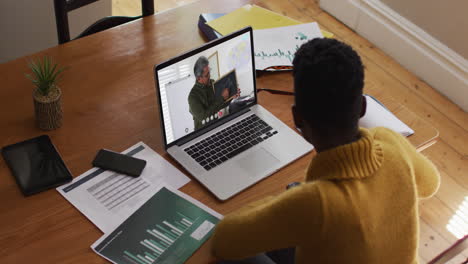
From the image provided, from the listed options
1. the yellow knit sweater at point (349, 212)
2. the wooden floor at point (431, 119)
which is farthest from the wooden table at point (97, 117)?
the wooden floor at point (431, 119)

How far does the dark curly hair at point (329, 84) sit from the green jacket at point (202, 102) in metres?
0.46

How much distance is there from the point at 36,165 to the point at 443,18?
218cm

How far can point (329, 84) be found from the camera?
1093 mm

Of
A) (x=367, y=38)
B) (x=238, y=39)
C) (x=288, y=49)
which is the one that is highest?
(x=238, y=39)

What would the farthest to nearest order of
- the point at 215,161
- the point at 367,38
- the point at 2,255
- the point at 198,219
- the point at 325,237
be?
the point at 367,38, the point at 215,161, the point at 198,219, the point at 2,255, the point at 325,237

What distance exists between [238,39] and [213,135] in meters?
0.29

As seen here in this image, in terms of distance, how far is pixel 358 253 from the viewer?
1.15 metres

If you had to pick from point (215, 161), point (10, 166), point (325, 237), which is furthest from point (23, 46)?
point (325, 237)

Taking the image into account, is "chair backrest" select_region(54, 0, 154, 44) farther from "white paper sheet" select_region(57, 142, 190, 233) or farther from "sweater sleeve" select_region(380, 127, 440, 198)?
"sweater sleeve" select_region(380, 127, 440, 198)

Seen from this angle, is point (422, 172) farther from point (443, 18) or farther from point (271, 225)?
point (443, 18)

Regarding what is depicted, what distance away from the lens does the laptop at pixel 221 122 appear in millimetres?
1522

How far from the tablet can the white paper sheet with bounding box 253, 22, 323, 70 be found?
705 millimetres

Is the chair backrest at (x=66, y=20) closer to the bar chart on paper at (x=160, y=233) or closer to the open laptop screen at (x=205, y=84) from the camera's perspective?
the open laptop screen at (x=205, y=84)

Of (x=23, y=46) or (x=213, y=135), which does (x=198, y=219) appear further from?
(x=23, y=46)
